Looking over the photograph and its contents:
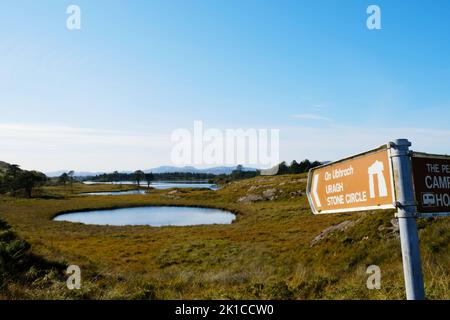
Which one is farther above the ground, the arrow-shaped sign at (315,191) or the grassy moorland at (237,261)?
the arrow-shaped sign at (315,191)

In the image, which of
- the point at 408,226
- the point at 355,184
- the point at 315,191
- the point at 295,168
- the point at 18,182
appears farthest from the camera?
the point at 295,168

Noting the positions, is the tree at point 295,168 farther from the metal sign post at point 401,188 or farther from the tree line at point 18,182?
the metal sign post at point 401,188

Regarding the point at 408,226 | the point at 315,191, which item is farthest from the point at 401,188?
the point at 315,191

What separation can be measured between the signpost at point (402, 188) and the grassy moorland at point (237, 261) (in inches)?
119

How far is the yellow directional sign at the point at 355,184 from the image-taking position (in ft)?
9.18

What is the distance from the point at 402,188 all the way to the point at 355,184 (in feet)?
2.05

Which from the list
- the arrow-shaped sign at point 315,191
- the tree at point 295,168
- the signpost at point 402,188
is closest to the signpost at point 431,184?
the signpost at point 402,188

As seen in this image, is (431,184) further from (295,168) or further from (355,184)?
(295,168)

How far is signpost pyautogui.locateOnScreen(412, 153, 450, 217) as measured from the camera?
2.78 metres

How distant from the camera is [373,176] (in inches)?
116

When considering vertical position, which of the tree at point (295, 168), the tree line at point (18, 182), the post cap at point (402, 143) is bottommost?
the post cap at point (402, 143)

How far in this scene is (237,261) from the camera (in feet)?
73.0
